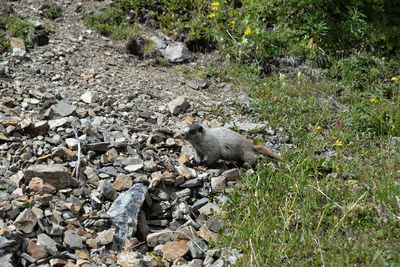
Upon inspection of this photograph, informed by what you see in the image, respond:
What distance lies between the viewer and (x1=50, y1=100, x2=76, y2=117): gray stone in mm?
6602

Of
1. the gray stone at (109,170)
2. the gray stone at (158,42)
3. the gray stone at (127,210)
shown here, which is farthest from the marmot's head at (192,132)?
the gray stone at (158,42)

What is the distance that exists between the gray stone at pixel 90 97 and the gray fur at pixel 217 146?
5.94ft

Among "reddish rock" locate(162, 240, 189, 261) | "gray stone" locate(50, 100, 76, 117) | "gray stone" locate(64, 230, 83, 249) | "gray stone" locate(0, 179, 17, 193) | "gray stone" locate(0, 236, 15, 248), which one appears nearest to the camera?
"gray stone" locate(0, 236, 15, 248)

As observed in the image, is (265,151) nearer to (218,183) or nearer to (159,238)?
(218,183)

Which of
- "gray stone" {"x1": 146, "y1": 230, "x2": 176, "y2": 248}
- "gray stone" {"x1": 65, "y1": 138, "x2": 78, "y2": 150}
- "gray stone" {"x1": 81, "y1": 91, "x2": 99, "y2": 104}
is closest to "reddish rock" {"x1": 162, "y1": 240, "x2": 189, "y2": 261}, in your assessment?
"gray stone" {"x1": 146, "y1": 230, "x2": 176, "y2": 248}

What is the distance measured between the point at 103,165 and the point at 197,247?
5.81 ft

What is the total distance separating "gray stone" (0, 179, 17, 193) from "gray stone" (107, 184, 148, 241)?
1.04 m

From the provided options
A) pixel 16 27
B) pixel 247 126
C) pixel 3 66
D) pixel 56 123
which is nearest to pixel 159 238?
pixel 56 123

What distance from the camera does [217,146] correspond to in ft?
20.6

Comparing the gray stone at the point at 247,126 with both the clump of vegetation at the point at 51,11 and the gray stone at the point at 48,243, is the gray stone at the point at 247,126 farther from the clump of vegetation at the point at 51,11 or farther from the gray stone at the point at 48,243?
the clump of vegetation at the point at 51,11

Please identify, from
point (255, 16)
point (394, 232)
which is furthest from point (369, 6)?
point (394, 232)

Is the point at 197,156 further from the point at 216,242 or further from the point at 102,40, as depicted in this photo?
the point at 102,40

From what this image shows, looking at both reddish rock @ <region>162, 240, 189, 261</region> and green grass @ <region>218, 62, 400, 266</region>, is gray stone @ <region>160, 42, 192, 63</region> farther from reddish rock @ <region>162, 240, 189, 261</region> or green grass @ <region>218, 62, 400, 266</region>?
reddish rock @ <region>162, 240, 189, 261</region>

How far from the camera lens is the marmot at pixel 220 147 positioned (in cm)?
619
